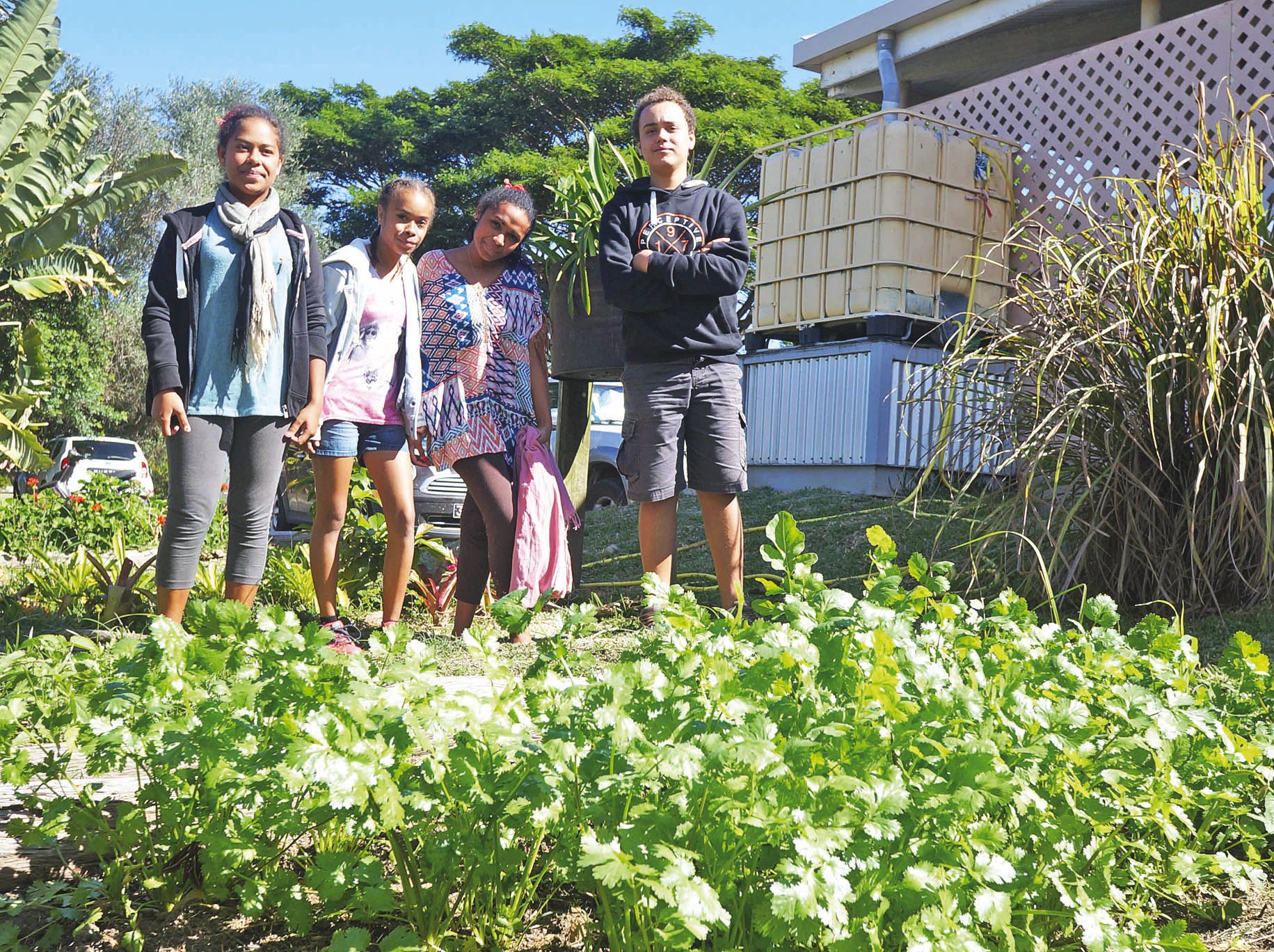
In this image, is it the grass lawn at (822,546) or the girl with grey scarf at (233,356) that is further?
the grass lawn at (822,546)

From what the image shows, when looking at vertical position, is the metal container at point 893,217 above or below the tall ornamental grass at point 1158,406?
above

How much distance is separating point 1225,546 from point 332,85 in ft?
96.1

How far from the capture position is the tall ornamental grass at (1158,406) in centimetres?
353

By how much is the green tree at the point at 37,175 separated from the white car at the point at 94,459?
336 inches

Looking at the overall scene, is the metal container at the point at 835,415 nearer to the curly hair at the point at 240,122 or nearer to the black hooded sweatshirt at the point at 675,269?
the black hooded sweatshirt at the point at 675,269

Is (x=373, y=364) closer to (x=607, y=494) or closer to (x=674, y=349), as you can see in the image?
(x=674, y=349)

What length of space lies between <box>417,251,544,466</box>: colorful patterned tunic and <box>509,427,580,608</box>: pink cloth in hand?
81 mm

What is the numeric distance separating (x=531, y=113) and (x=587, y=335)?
2349 cm

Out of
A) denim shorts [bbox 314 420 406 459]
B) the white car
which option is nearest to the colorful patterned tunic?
denim shorts [bbox 314 420 406 459]

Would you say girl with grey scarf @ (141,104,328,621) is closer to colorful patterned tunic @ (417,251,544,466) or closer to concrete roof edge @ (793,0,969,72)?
colorful patterned tunic @ (417,251,544,466)

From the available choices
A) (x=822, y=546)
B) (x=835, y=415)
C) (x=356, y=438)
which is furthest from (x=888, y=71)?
(x=356, y=438)

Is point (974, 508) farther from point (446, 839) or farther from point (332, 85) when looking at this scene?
point (332, 85)

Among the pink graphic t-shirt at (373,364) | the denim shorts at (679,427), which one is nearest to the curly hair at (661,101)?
the denim shorts at (679,427)

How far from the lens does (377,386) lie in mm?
3730
